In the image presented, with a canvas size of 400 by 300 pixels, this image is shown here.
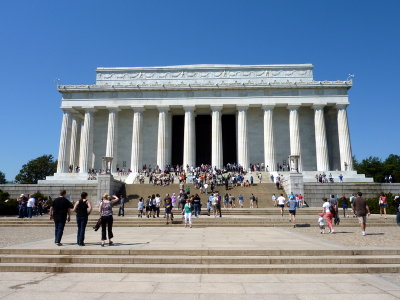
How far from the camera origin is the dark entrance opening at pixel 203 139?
57.2 metres

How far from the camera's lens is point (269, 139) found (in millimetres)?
49125

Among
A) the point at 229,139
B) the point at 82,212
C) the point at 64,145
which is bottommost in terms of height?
the point at 82,212

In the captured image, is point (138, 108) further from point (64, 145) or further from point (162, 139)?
point (64, 145)

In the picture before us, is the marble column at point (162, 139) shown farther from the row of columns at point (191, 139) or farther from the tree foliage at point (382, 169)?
the tree foliage at point (382, 169)

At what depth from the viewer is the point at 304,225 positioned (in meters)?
21.1

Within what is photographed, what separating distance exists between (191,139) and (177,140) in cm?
757

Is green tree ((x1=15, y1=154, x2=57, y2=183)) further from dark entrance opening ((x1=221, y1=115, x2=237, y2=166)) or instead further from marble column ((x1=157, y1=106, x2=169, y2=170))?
dark entrance opening ((x1=221, y1=115, x2=237, y2=166))

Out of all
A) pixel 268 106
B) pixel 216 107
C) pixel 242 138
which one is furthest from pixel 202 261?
pixel 268 106

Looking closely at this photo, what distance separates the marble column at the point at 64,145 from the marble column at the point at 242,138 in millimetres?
26656

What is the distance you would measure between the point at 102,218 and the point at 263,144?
43880 millimetres

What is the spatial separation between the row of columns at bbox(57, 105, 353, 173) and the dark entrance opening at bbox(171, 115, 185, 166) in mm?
5138

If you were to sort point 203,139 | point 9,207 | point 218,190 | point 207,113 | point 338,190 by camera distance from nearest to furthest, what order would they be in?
point 9,207
point 338,190
point 218,190
point 207,113
point 203,139

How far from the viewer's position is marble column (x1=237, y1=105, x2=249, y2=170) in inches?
1908

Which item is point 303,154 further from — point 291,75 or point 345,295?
point 345,295
